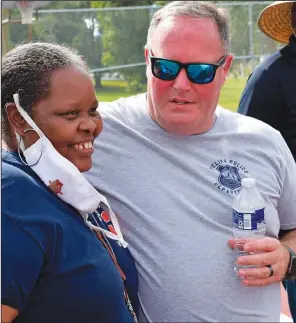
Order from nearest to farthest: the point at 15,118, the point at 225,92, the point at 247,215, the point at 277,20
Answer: the point at 15,118 → the point at 247,215 → the point at 277,20 → the point at 225,92

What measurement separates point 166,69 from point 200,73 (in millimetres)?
122

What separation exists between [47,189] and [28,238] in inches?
6.8

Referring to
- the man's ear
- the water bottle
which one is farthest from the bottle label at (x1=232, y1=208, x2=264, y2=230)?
the man's ear

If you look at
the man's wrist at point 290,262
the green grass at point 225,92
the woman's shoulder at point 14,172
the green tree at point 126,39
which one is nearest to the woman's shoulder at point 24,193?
the woman's shoulder at point 14,172

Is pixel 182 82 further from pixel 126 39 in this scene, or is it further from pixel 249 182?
pixel 126 39

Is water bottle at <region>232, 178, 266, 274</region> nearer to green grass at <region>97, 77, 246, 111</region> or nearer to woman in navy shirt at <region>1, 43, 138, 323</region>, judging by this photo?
woman in navy shirt at <region>1, 43, 138, 323</region>

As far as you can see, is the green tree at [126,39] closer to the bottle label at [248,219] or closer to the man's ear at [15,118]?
the bottle label at [248,219]

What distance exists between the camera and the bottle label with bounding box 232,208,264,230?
1999 mm

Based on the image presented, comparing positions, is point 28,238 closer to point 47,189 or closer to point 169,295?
point 47,189

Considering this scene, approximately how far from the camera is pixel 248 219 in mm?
2002

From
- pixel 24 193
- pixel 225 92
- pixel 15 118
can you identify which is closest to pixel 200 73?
pixel 15 118

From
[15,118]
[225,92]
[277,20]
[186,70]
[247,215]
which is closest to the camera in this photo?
[15,118]

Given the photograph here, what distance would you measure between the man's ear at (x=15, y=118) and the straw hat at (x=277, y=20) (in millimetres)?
2265

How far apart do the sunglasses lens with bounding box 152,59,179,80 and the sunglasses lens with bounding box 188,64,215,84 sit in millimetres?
54
